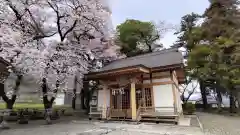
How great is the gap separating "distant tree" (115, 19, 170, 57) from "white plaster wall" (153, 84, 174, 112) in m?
11.7

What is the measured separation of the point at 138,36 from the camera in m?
23.0

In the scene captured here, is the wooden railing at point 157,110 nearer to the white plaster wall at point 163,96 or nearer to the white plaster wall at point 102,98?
the white plaster wall at point 163,96

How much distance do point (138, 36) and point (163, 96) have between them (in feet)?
44.3

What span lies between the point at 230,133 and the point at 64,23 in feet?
35.3

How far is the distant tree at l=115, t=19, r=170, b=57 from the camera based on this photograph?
22719 mm

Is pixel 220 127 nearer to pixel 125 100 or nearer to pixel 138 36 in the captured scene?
pixel 125 100

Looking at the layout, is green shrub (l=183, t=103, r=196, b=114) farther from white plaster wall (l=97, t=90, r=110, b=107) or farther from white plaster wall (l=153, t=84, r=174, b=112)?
white plaster wall (l=97, t=90, r=110, b=107)

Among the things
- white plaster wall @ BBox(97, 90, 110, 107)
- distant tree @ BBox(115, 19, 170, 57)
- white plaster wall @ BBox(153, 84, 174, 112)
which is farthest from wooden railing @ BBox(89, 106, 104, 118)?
distant tree @ BBox(115, 19, 170, 57)

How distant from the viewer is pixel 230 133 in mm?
7598

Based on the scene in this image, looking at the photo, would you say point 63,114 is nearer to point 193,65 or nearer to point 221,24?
point 193,65

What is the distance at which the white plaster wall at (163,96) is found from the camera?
410 inches

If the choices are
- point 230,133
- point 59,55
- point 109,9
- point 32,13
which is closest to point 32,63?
point 59,55

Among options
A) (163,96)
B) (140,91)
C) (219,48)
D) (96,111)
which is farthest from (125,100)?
(219,48)

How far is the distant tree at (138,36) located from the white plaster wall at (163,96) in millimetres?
11698
